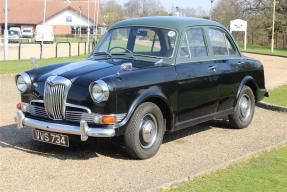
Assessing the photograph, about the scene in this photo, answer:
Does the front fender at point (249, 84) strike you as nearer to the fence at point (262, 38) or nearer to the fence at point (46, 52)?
the fence at point (46, 52)

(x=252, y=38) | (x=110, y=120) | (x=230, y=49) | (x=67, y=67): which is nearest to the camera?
(x=110, y=120)

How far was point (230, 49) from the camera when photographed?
29.5 feet

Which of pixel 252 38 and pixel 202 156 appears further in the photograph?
pixel 252 38

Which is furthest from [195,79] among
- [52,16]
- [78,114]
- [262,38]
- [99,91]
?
[52,16]

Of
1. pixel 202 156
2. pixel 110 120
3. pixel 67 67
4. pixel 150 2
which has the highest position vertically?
pixel 150 2

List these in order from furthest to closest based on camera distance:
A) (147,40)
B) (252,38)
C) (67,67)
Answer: (252,38), (147,40), (67,67)

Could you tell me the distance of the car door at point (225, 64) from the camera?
8.38 meters

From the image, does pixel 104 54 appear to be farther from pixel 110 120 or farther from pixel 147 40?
pixel 110 120

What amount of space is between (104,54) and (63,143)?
6.01ft

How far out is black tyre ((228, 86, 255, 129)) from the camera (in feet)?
29.7

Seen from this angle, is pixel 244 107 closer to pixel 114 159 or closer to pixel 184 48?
pixel 184 48

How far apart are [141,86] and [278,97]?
718 centimetres

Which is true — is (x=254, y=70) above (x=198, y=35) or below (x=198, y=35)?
below

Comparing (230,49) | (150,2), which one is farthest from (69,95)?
→ (150,2)
